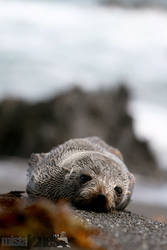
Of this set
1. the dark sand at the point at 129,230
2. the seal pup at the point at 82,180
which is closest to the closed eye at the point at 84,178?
the seal pup at the point at 82,180

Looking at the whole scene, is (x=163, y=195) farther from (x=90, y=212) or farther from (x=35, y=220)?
(x=35, y=220)

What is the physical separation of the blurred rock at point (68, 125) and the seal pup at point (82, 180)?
10.6 metres

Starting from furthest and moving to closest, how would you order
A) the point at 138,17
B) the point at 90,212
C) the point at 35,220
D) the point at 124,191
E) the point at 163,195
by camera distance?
1. the point at 138,17
2. the point at 163,195
3. the point at 124,191
4. the point at 90,212
5. the point at 35,220

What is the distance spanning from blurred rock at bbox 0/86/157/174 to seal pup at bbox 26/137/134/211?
10.6 meters

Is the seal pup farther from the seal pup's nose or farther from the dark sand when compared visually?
the dark sand

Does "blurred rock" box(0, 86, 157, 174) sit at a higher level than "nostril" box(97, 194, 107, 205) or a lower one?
higher

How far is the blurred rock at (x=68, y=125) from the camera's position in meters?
17.0

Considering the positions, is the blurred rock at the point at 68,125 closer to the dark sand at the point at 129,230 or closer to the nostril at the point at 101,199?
the nostril at the point at 101,199

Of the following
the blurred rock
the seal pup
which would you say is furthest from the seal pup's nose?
the blurred rock

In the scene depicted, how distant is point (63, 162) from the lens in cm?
602

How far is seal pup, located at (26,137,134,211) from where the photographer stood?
17.6ft

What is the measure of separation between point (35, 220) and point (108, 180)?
203cm

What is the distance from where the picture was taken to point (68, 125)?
17.5 metres

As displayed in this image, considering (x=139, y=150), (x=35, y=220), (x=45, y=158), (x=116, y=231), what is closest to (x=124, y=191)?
(x=45, y=158)
